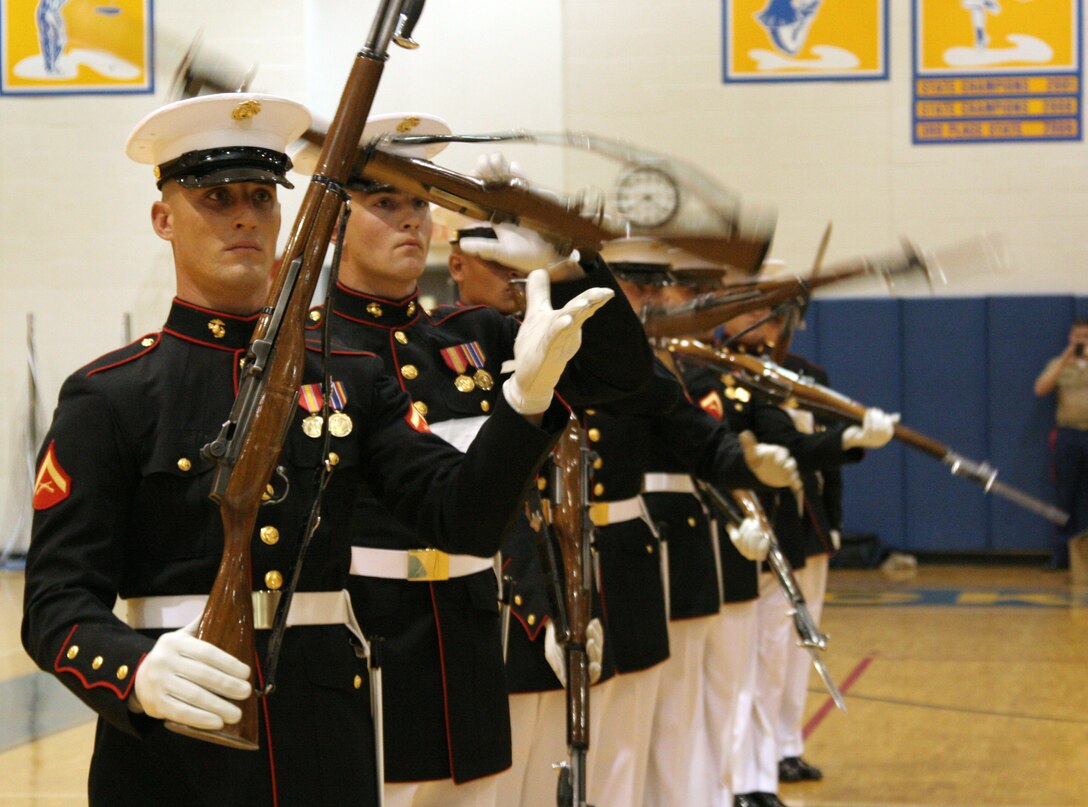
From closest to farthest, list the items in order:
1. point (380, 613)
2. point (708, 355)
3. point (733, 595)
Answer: point (380, 613) → point (708, 355) → point (733, 595)

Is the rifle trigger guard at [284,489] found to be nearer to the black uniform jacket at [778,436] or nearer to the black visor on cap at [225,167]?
the black visor on cap at [225,167]

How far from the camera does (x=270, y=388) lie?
1.74m

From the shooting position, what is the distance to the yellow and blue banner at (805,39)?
33.2ft

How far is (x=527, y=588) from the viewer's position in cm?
292

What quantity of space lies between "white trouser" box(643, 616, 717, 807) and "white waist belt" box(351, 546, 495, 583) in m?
1.66

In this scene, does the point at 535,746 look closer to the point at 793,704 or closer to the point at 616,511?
the point at 616,511

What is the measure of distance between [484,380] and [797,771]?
A: 2.95 metres

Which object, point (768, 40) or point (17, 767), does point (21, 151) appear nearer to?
point (768, 40)

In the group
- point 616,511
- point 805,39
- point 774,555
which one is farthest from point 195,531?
point 805,39

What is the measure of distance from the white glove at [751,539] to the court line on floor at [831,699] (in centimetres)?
166

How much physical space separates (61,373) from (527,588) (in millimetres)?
7769

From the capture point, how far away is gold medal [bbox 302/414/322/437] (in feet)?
6.29

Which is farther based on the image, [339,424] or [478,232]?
[478,232]

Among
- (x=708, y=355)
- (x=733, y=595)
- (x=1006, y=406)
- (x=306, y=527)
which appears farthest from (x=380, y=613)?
(x=1006, y=406)
